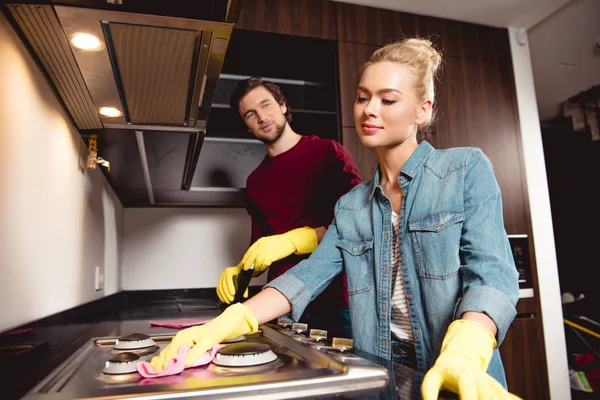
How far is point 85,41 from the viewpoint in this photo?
0.67 metres

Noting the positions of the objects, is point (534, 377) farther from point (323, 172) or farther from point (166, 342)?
point (166, 342)

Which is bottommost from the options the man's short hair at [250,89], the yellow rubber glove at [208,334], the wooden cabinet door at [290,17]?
the yellow rubber glove at [208,334]

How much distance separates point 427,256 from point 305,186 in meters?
0.72

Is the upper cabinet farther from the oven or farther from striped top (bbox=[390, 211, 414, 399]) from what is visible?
striped top (bbox=[390, 211, 414, 399])

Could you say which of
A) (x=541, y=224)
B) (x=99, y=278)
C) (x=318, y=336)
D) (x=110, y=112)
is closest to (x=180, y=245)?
(x=99, y=278)

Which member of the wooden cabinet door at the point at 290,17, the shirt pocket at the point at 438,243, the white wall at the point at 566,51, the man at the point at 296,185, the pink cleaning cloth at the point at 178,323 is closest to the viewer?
the shirt pocket at the point at 438,243

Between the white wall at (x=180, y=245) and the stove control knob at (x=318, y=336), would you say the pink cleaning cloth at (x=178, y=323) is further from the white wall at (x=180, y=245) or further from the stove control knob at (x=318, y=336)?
the white wall at (x=180, y=245)

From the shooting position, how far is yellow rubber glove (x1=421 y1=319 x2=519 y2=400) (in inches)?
19.2


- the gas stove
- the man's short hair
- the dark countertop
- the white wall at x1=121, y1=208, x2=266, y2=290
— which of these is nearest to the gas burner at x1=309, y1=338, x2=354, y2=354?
the gas stove

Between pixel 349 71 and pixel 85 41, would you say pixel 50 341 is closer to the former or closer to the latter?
pixel 85 41

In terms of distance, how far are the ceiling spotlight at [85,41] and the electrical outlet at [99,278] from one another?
98 centimetres

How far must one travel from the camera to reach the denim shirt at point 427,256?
783mm

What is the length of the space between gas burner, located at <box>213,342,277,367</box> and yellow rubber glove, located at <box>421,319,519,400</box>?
0.76 ft

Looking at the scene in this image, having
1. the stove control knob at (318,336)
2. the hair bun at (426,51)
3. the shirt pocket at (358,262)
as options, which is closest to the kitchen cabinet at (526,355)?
the shirt pocket at (358,262)
